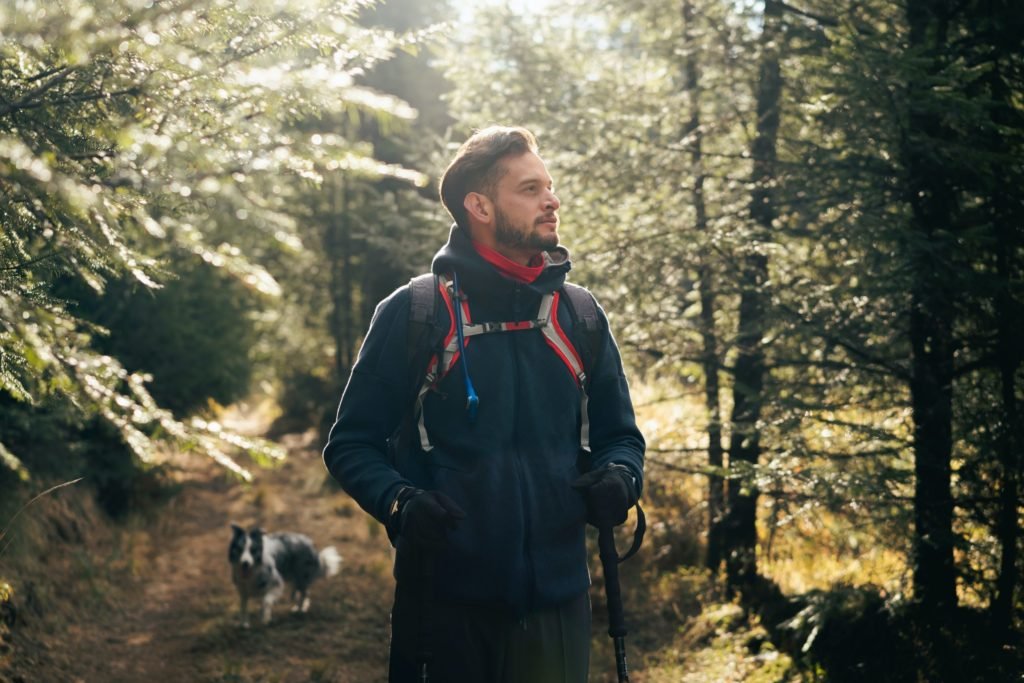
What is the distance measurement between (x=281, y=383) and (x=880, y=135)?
18223 millimetres

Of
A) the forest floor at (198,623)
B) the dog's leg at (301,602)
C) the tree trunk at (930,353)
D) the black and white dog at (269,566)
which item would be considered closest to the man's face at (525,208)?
the forest floor at (198,623)

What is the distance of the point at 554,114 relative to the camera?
341 inches

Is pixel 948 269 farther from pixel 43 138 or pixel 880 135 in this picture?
pixel 43 138

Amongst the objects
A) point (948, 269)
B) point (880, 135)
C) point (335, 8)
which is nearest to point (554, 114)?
point (880, 135)

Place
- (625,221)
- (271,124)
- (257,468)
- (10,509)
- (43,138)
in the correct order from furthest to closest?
1. (257,468)
2. (625,221)
3. (10,509)
4. (271,124)
5. (43,138)

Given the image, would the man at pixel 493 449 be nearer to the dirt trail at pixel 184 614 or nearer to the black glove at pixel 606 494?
the black glove at pixel 606 494

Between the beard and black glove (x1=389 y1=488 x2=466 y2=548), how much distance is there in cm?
100

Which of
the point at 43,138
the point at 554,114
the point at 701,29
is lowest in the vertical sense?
the point at 43,138

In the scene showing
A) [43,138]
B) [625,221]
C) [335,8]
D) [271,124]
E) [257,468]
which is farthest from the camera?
[257,468]

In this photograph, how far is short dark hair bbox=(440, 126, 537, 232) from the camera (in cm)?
333

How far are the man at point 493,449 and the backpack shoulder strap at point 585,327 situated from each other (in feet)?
0.06

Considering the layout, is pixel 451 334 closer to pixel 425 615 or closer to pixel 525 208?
pixel 525 208

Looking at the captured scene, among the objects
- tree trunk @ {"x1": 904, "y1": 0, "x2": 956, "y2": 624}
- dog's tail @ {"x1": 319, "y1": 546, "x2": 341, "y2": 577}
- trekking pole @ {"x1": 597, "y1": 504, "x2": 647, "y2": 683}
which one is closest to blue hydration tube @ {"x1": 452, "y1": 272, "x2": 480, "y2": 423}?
trekking pole @ {"x1": 597, "y1": 504, "x2": 647, "y2": 683}

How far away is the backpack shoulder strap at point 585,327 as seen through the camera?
3312 millimetres
